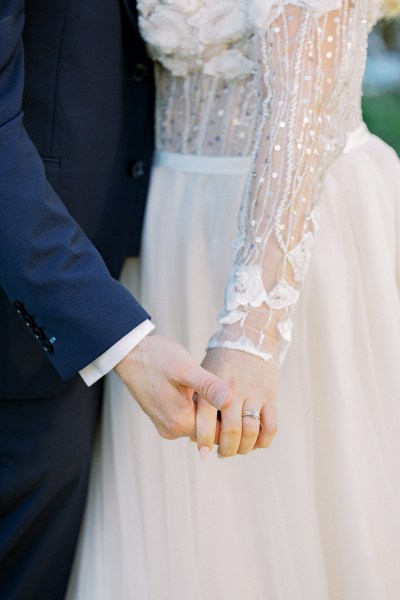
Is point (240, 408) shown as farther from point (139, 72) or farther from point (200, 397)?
point (139, 72)

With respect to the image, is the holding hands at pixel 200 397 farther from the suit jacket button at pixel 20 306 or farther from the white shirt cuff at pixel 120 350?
the suit jacket button at pixel 20 306

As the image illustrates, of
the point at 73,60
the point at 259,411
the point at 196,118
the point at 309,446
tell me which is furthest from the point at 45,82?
the point at 309,446

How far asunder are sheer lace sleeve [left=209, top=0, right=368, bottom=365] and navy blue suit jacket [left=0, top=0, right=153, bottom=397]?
7.0 inches

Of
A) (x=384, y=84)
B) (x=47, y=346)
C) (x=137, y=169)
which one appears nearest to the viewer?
(x=47, y=346)

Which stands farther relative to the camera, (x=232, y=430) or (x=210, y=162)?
(x=210, y=162)

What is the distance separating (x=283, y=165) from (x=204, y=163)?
30 centimetres

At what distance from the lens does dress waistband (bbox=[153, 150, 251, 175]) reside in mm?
1494

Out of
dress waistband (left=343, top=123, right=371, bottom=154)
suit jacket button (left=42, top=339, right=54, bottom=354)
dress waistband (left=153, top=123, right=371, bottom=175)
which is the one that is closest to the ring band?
suit jacket button (left=42, top=339, right=54, bottom=354)

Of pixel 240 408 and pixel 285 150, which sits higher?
pixel 285 150

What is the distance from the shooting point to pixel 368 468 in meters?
1.39

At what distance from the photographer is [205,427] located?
1151 mm

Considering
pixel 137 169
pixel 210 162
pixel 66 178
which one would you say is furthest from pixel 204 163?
pixel 66 178

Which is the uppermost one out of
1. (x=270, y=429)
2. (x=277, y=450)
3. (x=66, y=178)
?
(x=66, y=178)

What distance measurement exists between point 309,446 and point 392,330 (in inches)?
9.6
